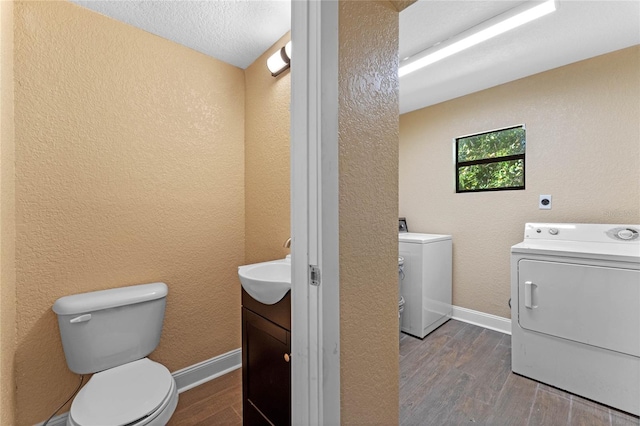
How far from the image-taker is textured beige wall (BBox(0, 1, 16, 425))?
113 centimetres

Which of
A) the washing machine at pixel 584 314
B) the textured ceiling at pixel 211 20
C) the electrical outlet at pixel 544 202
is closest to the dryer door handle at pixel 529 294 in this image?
the washing machine at pixel 584 314

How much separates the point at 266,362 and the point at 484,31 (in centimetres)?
225

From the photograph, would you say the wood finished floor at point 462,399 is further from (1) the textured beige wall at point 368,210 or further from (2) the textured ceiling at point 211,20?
(2) the textured ceiling at point 211,20

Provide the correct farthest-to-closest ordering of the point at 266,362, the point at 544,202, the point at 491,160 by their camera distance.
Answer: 1. the point at 491,160
2. the point at 544,202
3. the point at 266,362

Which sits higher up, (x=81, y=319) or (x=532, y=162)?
(x=532, y=162)

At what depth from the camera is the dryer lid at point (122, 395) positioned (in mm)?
1051

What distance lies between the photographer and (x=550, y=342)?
181 cm

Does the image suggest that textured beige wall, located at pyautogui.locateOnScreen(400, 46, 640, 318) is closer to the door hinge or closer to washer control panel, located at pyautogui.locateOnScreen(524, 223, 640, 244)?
washer control panel, located at pyautogui.locateOnScreen(524, 223, 640, 244)

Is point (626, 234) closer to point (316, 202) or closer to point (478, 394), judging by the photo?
point (478, 394)

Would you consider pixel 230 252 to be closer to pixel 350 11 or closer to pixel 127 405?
pixel 127 405

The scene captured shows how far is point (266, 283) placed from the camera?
3.56 feet

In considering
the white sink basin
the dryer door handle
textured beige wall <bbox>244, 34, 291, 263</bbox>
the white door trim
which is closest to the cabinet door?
the white sink basin

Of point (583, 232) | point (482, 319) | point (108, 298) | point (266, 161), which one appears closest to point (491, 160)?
point (583, 232)

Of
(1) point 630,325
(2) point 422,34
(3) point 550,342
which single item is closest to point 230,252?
(2) point 422,34
